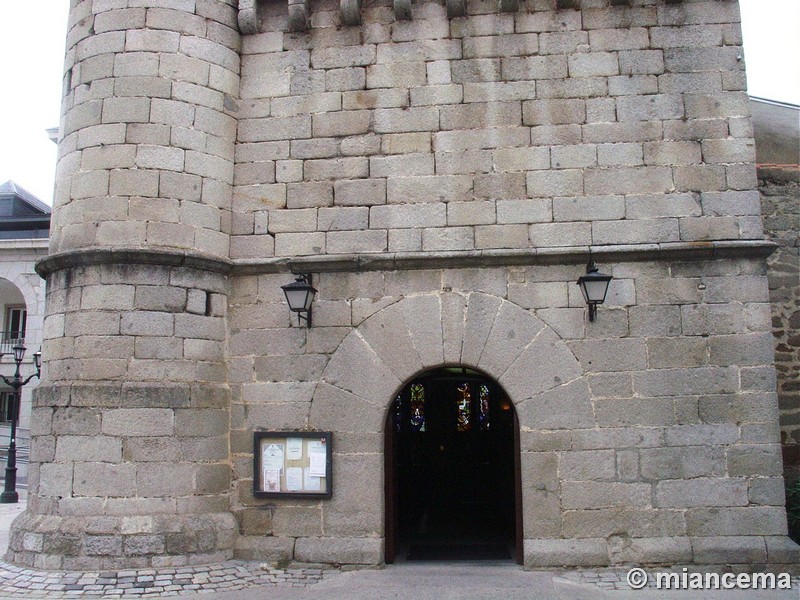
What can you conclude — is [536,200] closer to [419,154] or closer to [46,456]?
[419,154]

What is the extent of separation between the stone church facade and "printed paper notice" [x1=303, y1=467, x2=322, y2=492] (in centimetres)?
14

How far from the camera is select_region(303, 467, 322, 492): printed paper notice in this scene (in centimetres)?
603

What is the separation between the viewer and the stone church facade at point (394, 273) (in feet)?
19.0

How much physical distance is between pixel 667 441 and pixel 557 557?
1.40 metres

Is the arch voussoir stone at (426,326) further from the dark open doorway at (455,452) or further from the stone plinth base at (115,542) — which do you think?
the dark open doorway at (455,452)

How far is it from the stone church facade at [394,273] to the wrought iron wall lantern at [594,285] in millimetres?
243

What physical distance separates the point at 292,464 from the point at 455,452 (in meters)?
5.66

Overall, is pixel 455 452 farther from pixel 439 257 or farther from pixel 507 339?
pixel 439 257

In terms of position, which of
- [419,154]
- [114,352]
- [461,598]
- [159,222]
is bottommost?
[461,598]

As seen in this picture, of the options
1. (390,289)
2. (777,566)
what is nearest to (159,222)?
(390,289)

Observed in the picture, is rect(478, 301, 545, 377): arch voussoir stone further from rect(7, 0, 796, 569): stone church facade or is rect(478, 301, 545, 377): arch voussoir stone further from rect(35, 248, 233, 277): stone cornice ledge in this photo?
rect(35, 248, 233, 277): stone cornice ledge

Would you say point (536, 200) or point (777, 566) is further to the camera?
point (536, 200)

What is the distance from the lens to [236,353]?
21.0ft

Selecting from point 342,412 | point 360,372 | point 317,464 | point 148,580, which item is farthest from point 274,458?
point 148,580
